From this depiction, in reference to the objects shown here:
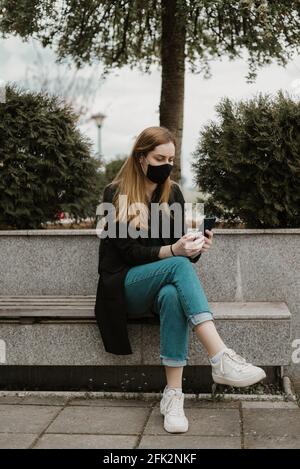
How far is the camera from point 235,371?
157 inches

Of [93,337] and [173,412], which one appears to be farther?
[93,337]

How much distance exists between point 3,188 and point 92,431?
2.32 m

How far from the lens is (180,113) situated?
7992 millimetres

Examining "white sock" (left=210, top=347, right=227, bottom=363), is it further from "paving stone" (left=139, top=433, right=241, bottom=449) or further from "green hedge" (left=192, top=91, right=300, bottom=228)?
"green hedge" (left=192, top=91, right=300, bottom=228)

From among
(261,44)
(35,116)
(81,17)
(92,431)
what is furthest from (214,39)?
(92,431)

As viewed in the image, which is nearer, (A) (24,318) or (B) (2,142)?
(A) (24,318)

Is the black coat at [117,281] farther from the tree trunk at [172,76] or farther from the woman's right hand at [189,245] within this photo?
the tree trunk at [172,76]

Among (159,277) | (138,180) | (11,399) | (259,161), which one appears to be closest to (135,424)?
(159,277)

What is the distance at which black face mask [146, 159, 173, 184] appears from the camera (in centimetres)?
446

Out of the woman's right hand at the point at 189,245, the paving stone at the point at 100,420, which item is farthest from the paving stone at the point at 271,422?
the woman's right hand at the point at 189,245

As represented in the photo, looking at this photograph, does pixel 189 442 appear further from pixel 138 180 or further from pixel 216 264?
pixel 216 264

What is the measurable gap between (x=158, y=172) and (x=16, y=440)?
1.77m

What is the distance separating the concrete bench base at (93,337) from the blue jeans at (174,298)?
15.7 inches
